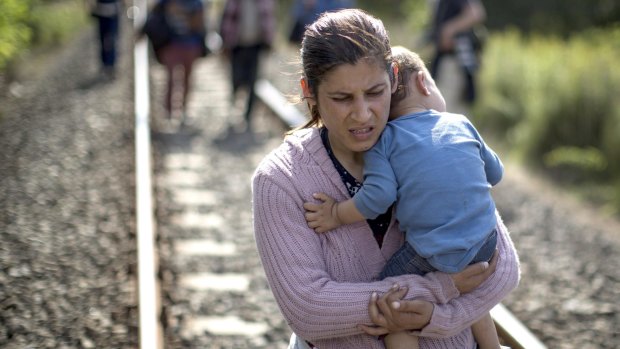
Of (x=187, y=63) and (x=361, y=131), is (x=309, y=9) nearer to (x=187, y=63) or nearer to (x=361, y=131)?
(x=187, y=63)

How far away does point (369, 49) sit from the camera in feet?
8.52

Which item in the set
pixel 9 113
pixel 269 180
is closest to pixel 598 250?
pixel 269 180

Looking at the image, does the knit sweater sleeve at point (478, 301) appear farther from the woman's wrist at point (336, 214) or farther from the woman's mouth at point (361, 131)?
the woman's mouth at point (361, 131)

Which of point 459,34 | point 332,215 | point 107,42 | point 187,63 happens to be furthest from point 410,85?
point 107,42

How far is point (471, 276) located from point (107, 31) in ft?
38.6

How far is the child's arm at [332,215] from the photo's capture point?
2.68 meters

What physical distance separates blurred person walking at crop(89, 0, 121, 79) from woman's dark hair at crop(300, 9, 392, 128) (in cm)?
1104

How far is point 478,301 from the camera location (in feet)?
9.12

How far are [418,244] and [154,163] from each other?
619cm

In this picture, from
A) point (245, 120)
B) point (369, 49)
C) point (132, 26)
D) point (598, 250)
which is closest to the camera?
point (369, 49)

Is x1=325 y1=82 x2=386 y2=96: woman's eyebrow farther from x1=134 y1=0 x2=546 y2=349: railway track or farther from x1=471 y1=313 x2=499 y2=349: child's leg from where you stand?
x1=471 y1=313 x2=499 y2=349: child's leg

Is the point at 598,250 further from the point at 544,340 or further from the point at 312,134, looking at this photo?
the point at 312,134

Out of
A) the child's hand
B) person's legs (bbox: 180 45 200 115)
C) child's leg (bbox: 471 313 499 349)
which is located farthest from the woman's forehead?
person's legs (bbox: 180 45 200 115)

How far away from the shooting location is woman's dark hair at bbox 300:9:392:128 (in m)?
2.58
